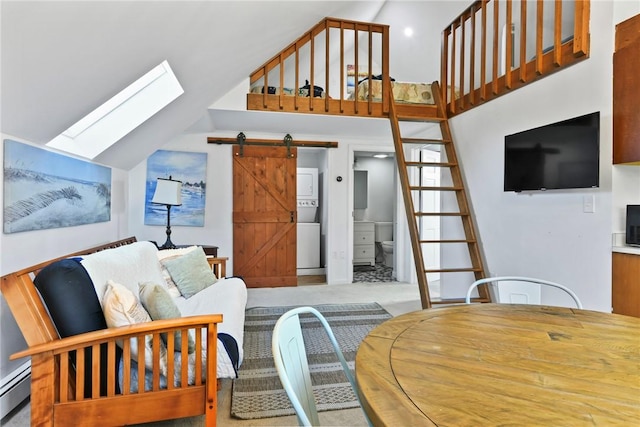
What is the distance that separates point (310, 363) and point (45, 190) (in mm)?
2144

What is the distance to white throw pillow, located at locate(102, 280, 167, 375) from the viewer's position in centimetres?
151

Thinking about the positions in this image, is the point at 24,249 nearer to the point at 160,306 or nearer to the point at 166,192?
the point at 160,306

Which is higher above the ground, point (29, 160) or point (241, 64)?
point (241, 64)

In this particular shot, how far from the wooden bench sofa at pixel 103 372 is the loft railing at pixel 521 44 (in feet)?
9.19

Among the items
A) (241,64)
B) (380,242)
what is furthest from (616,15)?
(380,242)

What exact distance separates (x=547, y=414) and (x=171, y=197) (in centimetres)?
360

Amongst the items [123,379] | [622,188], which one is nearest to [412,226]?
[622,188]

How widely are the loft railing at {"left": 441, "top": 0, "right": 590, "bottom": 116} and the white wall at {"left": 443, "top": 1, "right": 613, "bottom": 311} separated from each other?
0.07 m

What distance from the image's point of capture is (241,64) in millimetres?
3176

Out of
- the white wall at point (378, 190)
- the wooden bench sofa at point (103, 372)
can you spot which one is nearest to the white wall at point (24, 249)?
the wooden bench sofa at point (103, 372)

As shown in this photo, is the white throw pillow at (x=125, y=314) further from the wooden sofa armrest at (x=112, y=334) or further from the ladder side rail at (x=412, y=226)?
the ladder side rail at (x=412, y=226)

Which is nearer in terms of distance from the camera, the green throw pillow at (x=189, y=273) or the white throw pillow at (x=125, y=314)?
the white throw pillow at (x=125, y=314)

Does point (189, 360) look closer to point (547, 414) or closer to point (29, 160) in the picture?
point (547, 414)

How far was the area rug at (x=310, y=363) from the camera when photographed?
1.92 metres
